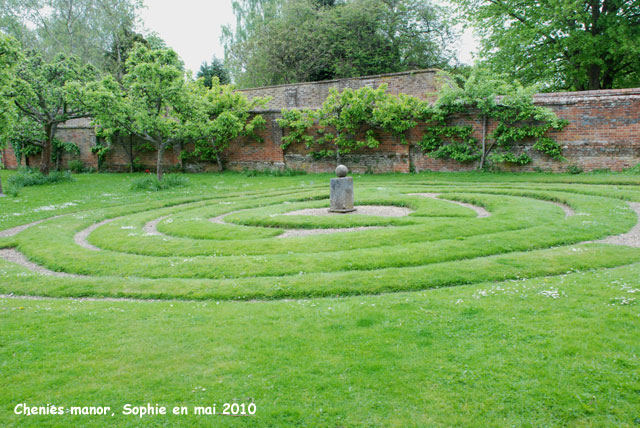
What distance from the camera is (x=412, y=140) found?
24469 mm

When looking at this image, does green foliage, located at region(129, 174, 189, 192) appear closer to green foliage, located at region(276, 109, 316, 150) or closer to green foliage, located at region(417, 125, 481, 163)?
green foliage, located at region(276, 109, 316, 150)

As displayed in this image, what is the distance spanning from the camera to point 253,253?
31.1 ft

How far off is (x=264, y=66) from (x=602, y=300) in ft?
146

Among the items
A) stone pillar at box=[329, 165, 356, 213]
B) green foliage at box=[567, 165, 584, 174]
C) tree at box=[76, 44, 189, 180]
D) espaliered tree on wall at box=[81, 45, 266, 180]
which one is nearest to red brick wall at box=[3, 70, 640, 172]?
green foliage at box=[567, 165, 584, 174]

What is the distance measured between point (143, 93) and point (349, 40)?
2690 cm

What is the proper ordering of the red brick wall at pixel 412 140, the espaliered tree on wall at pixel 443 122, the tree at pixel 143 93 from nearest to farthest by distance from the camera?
the red brick wall at pixel 412 140, the tree at pixel 143 93, the espaliered tree on wall at pixel 443 122

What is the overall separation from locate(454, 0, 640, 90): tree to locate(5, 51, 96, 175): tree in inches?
1017

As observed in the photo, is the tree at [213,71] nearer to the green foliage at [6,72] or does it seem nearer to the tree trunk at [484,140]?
the green foliage at [6,72]

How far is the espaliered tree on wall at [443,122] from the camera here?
68.3 ft

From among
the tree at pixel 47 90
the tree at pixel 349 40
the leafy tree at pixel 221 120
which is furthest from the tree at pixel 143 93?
the tree at pixel 349 40

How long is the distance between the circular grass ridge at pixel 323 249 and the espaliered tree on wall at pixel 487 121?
6389mm

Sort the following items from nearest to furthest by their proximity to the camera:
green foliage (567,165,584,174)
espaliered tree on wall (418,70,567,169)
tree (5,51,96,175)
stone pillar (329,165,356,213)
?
stone pillar (329,165,356,213), green foliage (567,165,584,174), espaliered tree on wall (418,70,567,169), tree (5,51,96,175)

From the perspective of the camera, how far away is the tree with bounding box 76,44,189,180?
2038 cm

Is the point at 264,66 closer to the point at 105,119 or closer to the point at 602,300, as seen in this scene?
the point at 105,119
